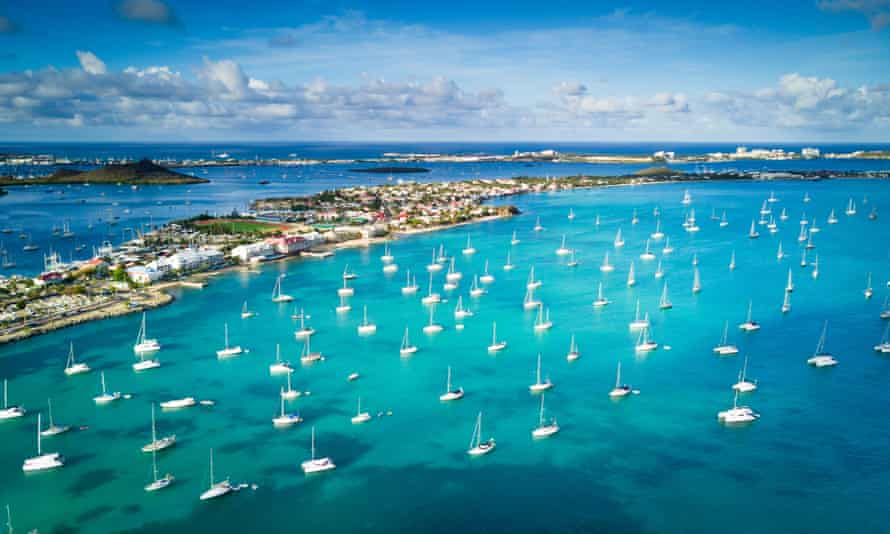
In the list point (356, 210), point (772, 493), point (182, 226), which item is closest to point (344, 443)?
point (772, 493)

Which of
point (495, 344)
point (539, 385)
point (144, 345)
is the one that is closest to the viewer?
point (539, 385)

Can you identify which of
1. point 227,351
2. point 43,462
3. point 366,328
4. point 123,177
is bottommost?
point 43,462

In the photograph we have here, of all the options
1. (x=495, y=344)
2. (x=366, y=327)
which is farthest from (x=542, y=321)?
(x=366, y=327)

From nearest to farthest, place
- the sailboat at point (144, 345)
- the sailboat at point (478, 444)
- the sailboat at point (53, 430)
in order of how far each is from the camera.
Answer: the sailboat at point (478, 444)
the sailboat at point (53, 430)
the sailboat at point (144, 345)

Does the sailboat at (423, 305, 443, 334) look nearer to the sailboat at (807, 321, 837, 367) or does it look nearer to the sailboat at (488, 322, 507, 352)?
the sailboat at (488, 322, 507, 352)

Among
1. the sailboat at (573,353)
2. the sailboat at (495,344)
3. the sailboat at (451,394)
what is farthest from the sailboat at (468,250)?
the sailboat at (451,394)

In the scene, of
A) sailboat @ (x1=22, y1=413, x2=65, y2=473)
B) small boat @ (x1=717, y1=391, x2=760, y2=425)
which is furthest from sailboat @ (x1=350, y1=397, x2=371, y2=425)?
small boat @ (x1=717, y1=391, x2=760, y2=425)

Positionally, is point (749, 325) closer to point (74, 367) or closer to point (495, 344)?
point (495, 344)

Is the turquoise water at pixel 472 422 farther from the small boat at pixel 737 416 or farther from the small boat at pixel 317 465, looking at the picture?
the small boat at pixel 737 416
